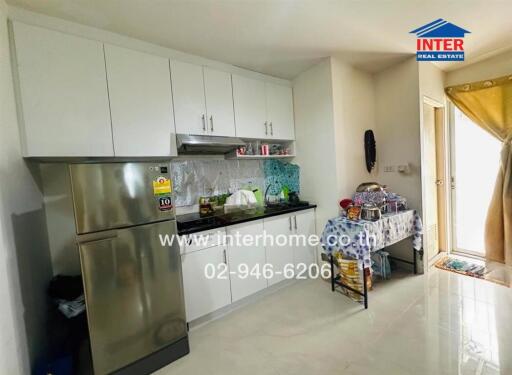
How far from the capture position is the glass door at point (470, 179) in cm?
266

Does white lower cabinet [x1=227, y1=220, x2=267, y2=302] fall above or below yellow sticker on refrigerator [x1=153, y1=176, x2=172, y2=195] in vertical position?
below

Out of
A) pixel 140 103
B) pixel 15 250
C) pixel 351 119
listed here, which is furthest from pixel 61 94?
pixel 351 119

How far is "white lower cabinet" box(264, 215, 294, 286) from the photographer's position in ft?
7.64

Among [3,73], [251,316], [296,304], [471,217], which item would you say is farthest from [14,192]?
[471,217]

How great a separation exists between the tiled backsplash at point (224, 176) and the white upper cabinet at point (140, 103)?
0.43 metres

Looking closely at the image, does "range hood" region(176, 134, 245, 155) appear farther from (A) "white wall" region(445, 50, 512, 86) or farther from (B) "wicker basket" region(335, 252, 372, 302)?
(A) "white wall" region(445, 50, 512, 86)

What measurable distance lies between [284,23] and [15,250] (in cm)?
234

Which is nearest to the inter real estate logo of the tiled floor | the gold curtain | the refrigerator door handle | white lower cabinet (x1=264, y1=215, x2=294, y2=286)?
the gold curtain

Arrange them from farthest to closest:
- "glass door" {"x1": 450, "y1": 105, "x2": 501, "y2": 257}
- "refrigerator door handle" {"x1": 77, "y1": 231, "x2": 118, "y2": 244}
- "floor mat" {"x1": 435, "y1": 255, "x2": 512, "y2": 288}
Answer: "glass door" {"x1": 450, "y1": 105, "x2": 501, "y2": 257}
"floor mat" {"x1": 435, "y1": 255, "x2": 512, "y2": 288}
"refrigerator door handle" {"x1": 77, "y1": 231, "x2": 118, "y2": 244}

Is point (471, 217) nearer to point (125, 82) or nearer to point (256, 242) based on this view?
point (256, 242)

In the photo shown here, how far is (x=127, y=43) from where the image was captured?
1814 millimetres

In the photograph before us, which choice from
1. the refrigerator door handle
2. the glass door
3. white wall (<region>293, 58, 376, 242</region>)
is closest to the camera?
the refrigerator door handle

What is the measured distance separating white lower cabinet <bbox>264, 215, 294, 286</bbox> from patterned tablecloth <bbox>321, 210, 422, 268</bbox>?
1.34 ft

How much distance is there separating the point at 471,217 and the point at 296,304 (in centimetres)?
258
